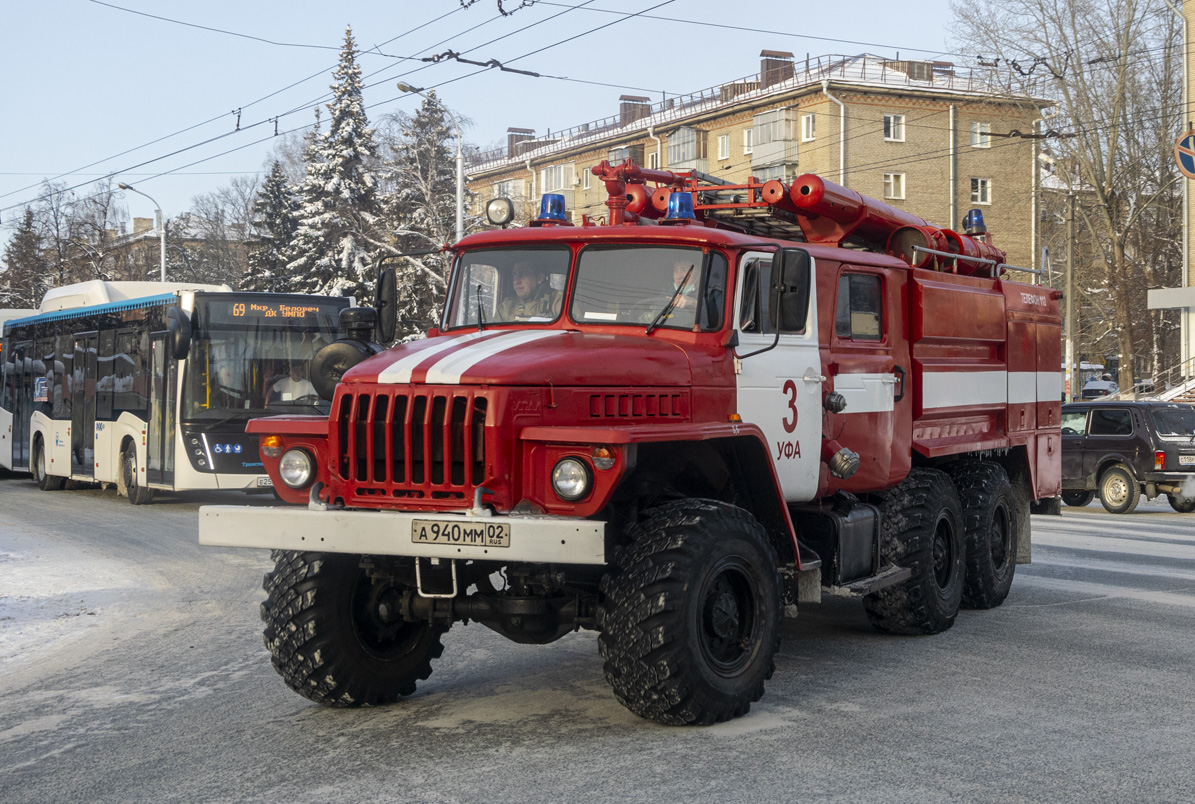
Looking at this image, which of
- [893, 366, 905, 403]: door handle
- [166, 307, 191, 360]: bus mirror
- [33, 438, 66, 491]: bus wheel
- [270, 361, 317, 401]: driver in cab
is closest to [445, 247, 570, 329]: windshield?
[893, 366, 905, 403]: door handle

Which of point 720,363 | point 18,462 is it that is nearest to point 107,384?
point 18,462

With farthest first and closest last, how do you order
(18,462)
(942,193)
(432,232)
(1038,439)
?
(942,193), (432,232), (18,462), (1038,439)

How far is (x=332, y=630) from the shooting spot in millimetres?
6848

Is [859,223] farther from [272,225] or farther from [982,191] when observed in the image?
[272,225]

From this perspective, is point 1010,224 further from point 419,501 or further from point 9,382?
point 419,501

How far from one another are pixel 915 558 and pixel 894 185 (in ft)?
164

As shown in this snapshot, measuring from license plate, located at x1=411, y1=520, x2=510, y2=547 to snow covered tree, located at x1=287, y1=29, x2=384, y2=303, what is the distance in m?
43.3

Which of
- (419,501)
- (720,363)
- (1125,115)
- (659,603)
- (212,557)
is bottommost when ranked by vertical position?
(212,557)

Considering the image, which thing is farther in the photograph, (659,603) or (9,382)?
(9,382)

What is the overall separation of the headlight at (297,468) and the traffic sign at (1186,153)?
1296 inches

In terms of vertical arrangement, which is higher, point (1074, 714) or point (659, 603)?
point (659, 603)

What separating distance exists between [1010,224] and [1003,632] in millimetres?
54253

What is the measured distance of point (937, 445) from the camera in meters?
9.74

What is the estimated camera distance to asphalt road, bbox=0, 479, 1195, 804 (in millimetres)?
5594
